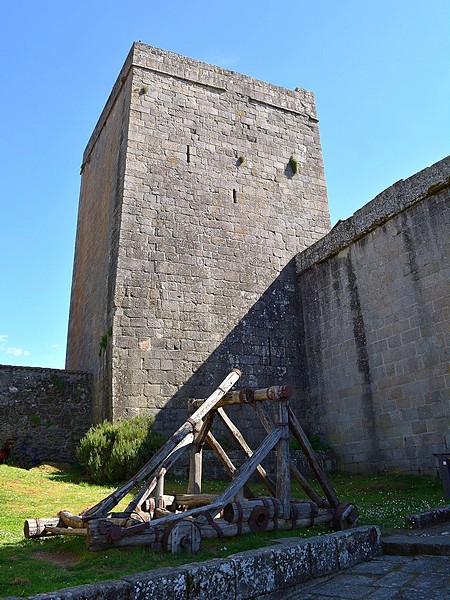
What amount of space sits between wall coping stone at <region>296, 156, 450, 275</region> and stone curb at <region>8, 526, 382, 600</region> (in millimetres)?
6383

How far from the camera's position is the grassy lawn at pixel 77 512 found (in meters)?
3.26

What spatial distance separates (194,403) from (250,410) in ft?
16.8

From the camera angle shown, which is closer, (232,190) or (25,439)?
(25,439)

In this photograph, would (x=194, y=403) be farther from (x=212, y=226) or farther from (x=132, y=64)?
(x=132, y=64)

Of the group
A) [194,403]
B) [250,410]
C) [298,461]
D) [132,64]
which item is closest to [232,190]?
[132,64]

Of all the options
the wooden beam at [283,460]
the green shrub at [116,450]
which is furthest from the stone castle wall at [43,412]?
the wooden beam at [283,460]

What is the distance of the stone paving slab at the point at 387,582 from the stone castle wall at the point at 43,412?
7.38m

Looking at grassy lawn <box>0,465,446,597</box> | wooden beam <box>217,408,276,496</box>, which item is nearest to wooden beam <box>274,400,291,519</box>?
grassy lawn <box>0,465,446,597</box>

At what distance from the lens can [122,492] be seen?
14.4 feet

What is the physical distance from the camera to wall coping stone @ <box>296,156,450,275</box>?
8.56m

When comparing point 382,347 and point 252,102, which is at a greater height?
point 252,102

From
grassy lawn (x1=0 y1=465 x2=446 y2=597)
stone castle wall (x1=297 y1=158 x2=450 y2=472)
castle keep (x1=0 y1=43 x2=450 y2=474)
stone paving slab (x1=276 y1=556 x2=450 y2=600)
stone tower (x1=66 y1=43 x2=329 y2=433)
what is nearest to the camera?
stone paving slab (x1=276 y1=556 x2=450 y2=600)

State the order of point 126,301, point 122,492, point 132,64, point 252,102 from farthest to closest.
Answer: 1. point 252,102
2. point 132,64
3. point 126,301
4. point 122,492

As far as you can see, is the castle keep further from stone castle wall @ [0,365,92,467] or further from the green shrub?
the green shrub
